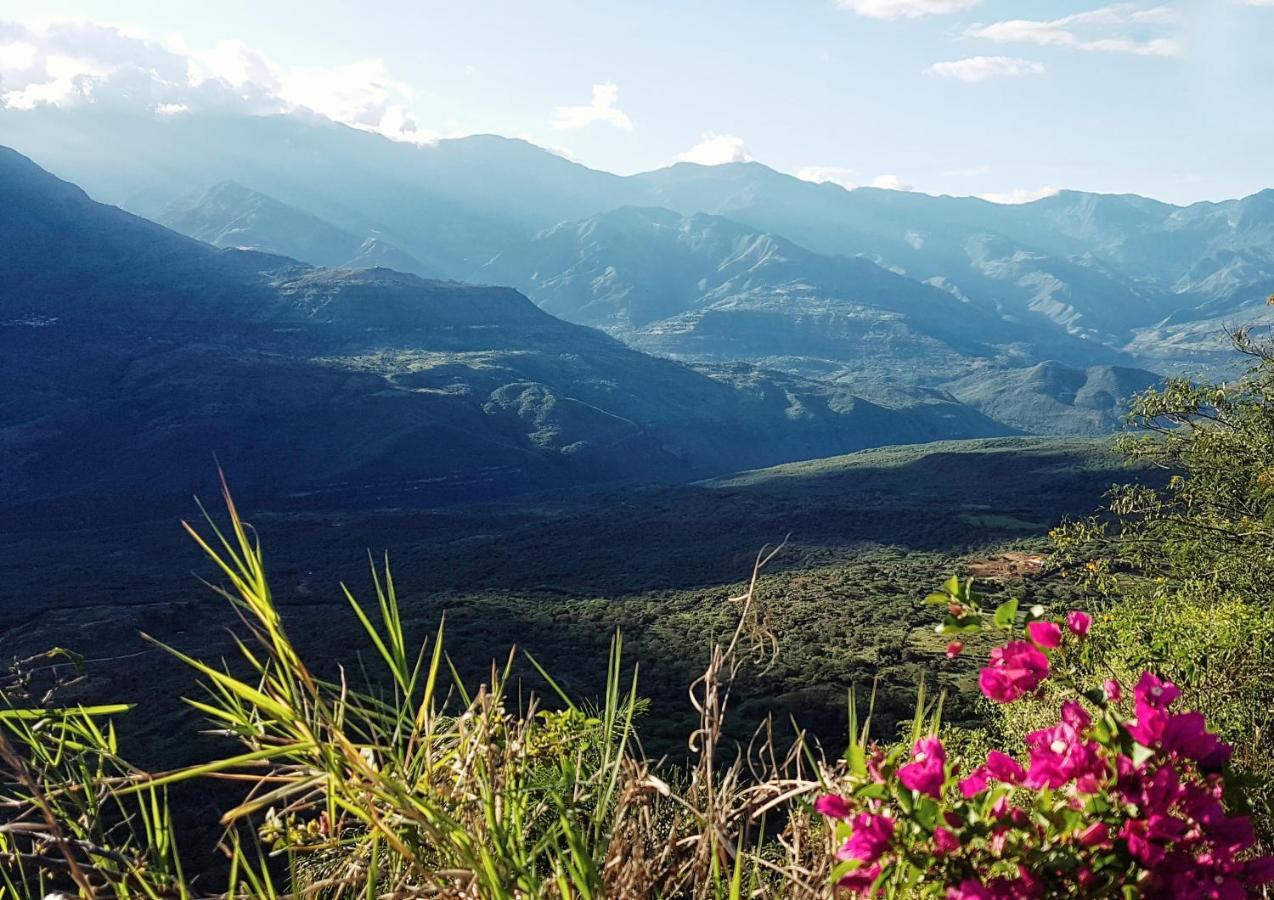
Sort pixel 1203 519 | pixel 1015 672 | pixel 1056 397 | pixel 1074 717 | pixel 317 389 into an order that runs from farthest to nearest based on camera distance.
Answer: pixel 1056 397, pixel 317 389, pixel 1203 519, pixel 1015 672, pixel 1074 717

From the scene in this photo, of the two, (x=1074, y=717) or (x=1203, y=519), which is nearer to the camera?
(x=1074, y=717)

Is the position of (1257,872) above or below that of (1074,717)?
below

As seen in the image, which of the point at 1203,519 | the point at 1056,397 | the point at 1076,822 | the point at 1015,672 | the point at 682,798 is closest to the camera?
the point at 1076,822

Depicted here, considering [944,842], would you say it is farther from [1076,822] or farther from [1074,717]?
[1074,717]

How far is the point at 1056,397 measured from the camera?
17462 cm

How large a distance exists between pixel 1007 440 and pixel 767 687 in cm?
7926

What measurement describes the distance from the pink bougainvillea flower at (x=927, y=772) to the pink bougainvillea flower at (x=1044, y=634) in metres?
0.33

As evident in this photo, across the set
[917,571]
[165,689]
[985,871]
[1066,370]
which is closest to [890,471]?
[917,571]

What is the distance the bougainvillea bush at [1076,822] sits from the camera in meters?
1.71

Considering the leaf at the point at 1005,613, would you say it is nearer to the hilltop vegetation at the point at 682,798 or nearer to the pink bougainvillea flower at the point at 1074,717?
the hilltop vegetation at the point at 682,798

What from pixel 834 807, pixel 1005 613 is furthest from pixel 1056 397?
pixel 834 807

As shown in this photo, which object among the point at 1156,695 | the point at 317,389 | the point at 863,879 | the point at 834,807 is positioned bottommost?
the point at 317,389

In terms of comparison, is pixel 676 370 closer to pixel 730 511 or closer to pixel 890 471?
pixel 890 471

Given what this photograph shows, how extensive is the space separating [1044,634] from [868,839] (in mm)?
595
